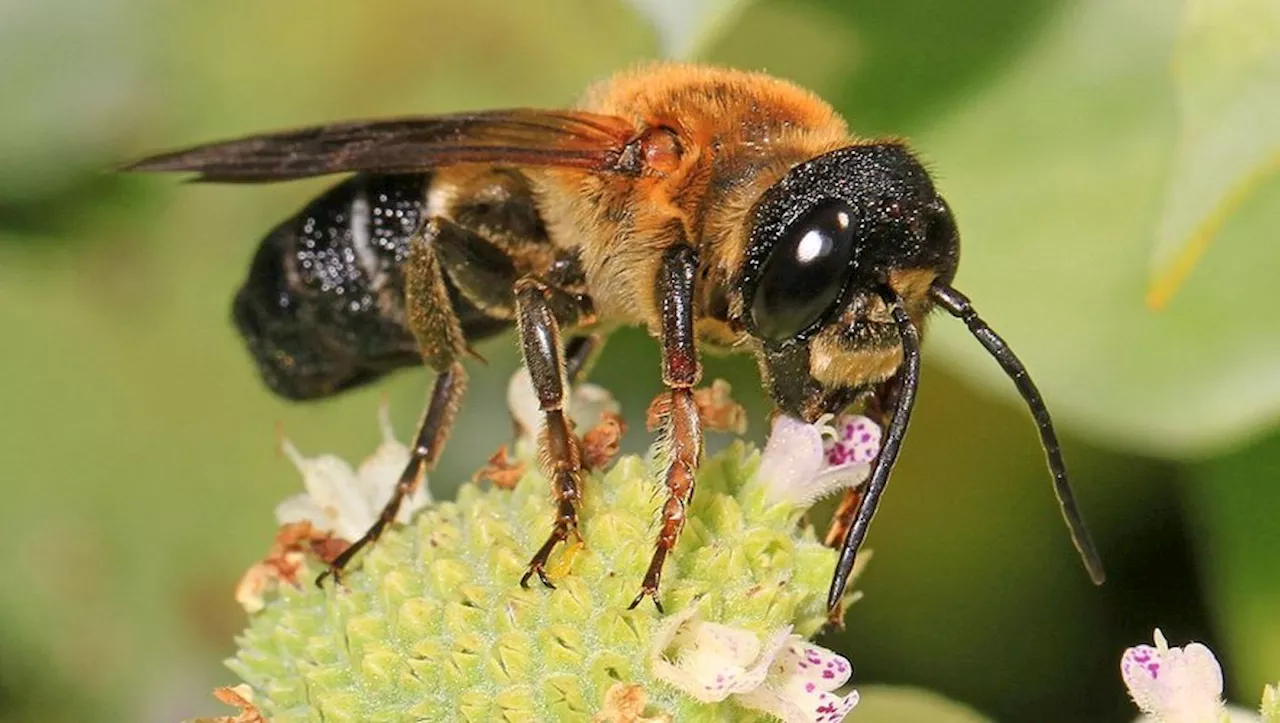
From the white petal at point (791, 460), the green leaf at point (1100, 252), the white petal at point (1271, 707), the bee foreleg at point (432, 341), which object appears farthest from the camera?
the green leaf at point (1100, 252)

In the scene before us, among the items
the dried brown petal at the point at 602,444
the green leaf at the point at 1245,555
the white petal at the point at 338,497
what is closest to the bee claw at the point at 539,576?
the dried brown petal at the point at 602,444

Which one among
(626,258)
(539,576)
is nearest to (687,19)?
(626,258)

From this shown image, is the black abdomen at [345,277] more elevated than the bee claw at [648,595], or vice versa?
the black abdomen at [345,277]

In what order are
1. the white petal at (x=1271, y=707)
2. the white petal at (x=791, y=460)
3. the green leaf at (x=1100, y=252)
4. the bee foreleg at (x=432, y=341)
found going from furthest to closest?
the green leaf at (x=1100, y=252), the bee foreleg at (x=432, y=341), the white petal at (x=791, y=460), the white petal at (x=1271, y=707)

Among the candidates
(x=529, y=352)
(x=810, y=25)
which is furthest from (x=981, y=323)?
(x=810, y=25)

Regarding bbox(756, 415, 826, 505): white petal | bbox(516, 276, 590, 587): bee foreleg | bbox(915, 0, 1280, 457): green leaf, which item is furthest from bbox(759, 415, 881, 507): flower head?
bbox(915, 0, 1280, 457): green leaf

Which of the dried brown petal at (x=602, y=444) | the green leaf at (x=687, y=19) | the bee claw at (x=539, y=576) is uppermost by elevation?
the green leaf at (x=687, y=19)

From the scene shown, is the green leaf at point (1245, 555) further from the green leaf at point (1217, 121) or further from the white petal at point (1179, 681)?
the white petal at point (1179, 681)

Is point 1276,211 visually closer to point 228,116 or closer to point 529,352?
point 529,352
